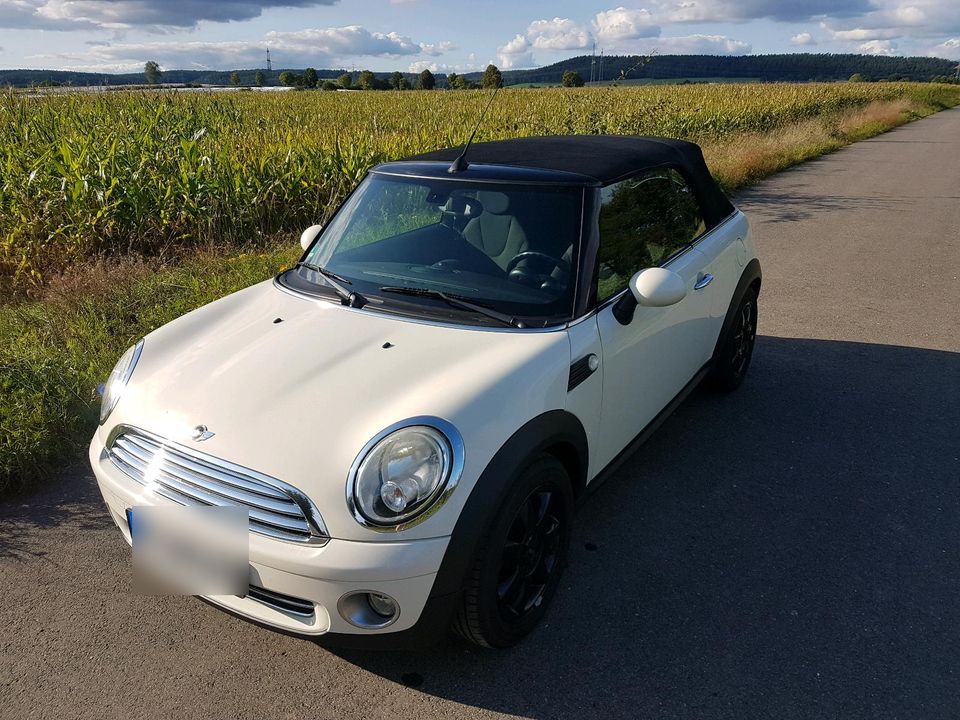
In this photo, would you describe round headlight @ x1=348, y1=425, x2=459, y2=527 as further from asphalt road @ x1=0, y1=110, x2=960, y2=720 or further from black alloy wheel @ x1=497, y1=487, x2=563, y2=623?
asphalt road @ x1=0, y1=110, x2=960, y2=720

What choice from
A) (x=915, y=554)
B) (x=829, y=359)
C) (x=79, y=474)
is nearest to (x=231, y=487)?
(x=79, y=474)

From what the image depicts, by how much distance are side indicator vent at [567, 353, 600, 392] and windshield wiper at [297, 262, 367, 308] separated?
877 millimetres

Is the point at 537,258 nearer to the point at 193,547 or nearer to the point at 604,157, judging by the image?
the point at 604,157

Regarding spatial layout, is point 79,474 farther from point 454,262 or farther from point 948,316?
point 948,316

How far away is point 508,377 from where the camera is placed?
2.31m

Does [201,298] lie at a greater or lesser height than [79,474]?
greater

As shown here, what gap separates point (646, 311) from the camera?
2.99m

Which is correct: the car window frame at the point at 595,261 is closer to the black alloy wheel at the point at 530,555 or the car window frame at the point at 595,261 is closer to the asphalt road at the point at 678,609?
the black alloy wheel at the point at 530,555

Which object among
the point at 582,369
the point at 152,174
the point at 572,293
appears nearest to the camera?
the point at 582,369

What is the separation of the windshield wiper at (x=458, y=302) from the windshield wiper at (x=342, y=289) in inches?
4.0

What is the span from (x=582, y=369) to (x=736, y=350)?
6.80 feet

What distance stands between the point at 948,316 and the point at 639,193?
Result: 399 cm

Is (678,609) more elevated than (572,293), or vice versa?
(572,293)

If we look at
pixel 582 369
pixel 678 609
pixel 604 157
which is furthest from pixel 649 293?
pixel 678 609
